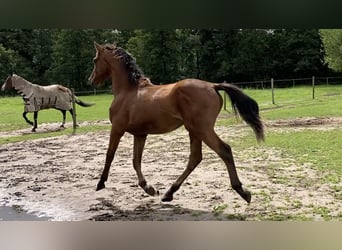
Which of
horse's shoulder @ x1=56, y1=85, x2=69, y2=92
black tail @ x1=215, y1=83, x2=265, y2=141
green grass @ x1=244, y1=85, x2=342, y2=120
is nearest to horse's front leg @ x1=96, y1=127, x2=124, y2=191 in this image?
horse's shoulder @ x1=56, y1=85, x2=69, y2=92

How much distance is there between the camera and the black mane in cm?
314

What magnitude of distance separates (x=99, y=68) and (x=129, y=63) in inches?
9.9

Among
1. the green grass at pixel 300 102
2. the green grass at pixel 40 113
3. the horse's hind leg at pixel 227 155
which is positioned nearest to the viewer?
the horse's hind leg at pixel 227 155

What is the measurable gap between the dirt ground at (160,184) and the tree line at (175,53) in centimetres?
50

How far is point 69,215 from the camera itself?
3.12 meters

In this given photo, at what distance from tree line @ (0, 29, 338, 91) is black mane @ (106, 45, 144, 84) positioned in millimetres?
47

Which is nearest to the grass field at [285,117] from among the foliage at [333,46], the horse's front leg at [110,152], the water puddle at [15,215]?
the horse's front leg at [110,152]

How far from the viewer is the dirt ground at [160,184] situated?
10.2 feet

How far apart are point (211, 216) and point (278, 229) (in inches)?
19.6

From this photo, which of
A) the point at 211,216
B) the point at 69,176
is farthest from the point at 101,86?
the point at 211,216

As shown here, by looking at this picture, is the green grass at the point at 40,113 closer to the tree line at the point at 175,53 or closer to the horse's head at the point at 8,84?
the horse's head at the point at 8,84

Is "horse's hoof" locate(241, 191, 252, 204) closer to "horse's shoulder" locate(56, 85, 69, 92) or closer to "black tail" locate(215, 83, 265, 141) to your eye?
"black tail" locate(215, 83, 265, 141)
